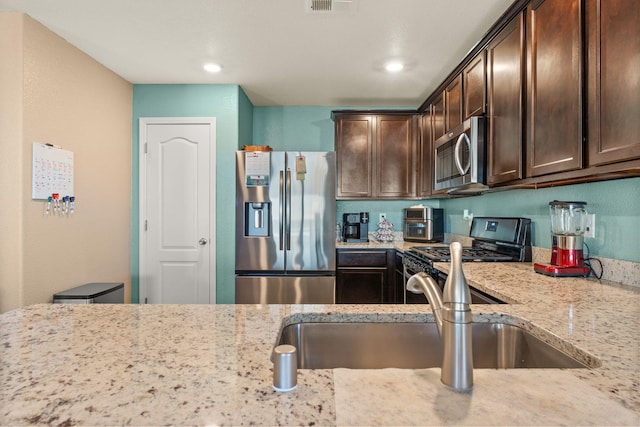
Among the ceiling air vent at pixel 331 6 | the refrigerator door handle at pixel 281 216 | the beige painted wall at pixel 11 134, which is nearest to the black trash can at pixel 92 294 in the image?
the beige painted wall at pixel 11 134

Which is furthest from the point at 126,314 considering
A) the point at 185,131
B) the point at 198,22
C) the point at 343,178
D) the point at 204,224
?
the point at 343,178

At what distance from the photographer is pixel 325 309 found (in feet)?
3.84

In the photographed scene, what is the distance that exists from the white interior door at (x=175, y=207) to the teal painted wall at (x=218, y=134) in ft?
0.21

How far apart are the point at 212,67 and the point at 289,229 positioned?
1.52 metres

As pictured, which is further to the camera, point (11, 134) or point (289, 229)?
point (289, 229)

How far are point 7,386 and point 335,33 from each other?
2.45m

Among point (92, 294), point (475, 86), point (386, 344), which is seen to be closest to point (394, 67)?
point (475, 86)

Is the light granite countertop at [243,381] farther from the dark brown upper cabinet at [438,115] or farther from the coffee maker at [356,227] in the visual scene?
the coffee maker at [356,227]

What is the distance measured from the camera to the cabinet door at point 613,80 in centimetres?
119

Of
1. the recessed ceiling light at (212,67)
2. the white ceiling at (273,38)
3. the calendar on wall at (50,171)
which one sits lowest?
the calendar on wall at (50,171)

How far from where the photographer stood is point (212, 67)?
3000 mm

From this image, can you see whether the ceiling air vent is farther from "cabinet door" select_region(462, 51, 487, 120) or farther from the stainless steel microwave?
the stainless steel microwave

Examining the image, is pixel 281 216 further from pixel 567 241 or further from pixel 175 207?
pixel 567 241

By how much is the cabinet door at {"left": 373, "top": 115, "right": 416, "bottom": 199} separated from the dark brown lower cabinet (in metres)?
0.77
